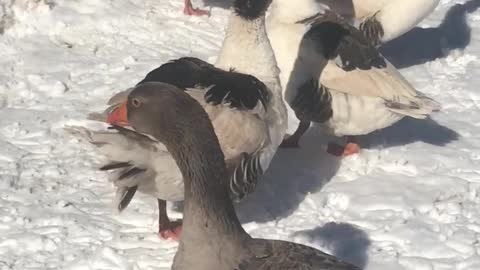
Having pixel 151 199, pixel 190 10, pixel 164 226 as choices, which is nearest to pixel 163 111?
pixel 164 226

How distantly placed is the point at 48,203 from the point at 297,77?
1771 mm

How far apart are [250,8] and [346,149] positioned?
130 cm

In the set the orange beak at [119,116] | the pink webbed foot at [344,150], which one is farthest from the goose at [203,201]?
the pink webbed foot at [344,150]

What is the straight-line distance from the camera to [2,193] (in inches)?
230

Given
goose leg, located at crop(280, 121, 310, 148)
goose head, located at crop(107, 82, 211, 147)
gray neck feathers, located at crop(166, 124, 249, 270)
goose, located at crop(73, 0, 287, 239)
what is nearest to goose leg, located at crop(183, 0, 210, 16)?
goose leg, located at crop(280, 121, 310, 148)

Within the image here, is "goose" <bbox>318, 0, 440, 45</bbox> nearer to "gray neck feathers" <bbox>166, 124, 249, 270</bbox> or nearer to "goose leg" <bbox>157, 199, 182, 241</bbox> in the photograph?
"goose leg" <bbox>157, 199, 182, 241</bbox>

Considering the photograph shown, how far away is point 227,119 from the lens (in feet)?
17.6

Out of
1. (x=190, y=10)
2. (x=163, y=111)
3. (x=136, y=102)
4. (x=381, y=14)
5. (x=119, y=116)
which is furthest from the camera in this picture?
(x=190, y=10)

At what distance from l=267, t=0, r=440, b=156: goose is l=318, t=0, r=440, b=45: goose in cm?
141

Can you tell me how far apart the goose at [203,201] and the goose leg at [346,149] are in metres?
2.49

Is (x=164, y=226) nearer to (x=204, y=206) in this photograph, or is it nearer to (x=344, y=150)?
(x=204, y=206)

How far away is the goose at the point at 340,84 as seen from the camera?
252 inches

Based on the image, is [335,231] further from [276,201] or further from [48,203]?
[48,203]

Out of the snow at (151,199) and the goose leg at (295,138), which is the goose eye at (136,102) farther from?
the goose leg at (295,138)
